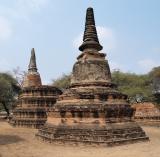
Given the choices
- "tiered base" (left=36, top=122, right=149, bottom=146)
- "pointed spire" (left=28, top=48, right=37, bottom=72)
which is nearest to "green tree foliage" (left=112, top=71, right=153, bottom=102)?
"pointed spire" (left=28, top=48, right=37, bottom=72)

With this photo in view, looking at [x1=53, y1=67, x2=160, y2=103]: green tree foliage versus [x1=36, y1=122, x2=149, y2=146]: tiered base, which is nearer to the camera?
[x1=36, y1=122, x2=149, y2=146]: tiered base

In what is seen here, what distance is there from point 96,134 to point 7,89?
3132cm

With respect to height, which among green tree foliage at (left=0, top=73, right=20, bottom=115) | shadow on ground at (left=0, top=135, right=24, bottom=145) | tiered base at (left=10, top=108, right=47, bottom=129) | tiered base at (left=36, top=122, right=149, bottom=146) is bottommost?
shadow on ground at (left=0, top=135, right=24, bottom=145)

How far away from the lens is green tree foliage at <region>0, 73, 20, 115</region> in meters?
43.1

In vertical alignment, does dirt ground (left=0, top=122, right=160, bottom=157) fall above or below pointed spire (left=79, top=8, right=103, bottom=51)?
below

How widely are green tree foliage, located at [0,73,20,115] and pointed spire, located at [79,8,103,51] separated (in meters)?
27.3

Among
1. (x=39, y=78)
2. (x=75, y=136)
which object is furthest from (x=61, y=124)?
(x=39, y=78)

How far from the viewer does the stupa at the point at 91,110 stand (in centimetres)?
1499

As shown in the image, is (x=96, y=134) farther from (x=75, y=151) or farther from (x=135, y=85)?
(x=135, y=85)

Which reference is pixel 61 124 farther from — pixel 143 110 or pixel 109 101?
pixel 143 110

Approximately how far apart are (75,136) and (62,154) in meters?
2.39

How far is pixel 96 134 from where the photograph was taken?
1475 cm

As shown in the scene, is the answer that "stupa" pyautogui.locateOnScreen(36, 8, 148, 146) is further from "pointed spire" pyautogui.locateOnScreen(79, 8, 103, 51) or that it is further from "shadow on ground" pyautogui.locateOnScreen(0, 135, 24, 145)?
"shadow on ground" pyautogui.locateOnScreen(0, 135, 24, 145)

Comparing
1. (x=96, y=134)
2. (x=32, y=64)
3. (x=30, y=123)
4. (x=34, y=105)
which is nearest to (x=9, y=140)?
(x=96, y=134)
